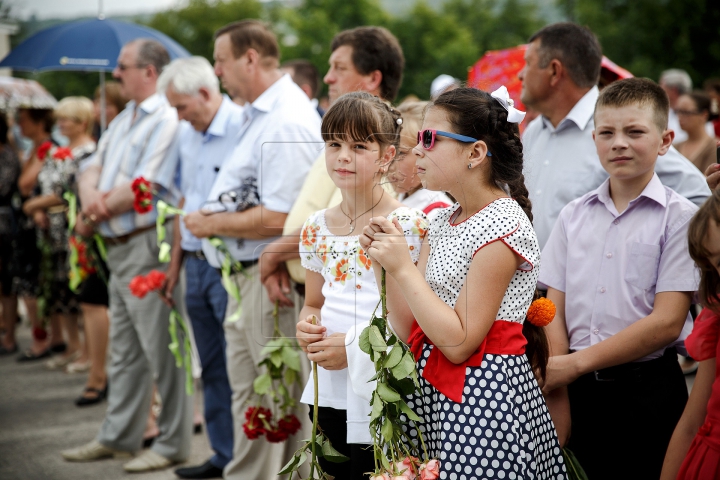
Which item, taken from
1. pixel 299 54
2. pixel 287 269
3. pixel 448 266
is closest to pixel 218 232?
pixel 287 269

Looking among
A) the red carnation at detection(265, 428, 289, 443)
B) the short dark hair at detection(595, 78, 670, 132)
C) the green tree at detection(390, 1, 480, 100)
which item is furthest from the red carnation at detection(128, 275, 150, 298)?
the green tree at detection(390, 1, 480, 100)

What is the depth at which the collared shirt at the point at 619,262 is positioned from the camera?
8.04 ft

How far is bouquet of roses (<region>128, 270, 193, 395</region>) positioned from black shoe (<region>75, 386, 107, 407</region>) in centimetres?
Result: 177

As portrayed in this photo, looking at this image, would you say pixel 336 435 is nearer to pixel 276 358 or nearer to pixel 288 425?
pixel 276 358

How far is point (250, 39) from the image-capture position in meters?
4.01

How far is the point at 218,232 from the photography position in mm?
3688

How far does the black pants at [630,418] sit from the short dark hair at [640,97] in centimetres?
85

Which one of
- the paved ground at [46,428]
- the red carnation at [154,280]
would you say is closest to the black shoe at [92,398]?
the paved ground at [46,428]

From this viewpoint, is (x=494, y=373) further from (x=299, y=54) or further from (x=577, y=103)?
(x=299, y=54)

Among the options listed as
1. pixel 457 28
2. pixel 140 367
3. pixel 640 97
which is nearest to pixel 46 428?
pixel 140 367

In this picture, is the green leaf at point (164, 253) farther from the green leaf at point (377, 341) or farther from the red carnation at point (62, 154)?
the green leaf at point (377, 341)

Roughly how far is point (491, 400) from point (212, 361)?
8.51 ft

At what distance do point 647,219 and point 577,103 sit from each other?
3.22ft

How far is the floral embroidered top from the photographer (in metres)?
2.44
